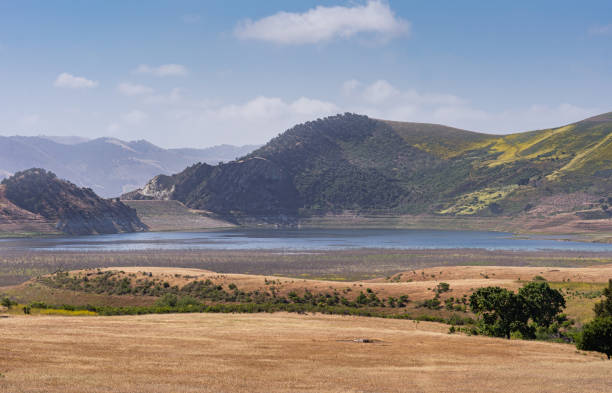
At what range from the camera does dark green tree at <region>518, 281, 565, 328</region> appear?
47.3m

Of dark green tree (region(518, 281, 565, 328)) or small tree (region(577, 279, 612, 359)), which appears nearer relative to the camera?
small tree (region(577, 279, 612, 359))

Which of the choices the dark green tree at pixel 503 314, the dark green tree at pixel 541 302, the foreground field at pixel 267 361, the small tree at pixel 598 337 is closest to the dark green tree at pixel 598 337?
the small tree at pixel 598 337

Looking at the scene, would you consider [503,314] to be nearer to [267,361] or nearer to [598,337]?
[598,337]

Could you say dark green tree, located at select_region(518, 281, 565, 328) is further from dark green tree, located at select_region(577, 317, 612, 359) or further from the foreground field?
dark green tree, located at select_region(577, 317, 612, 359)

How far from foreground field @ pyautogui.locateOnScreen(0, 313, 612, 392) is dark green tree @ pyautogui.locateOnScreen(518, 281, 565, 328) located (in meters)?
8.52

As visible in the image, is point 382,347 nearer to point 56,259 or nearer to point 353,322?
point 353,322

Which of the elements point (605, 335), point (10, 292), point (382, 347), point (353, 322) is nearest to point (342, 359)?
point (382, 347)

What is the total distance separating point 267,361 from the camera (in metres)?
29.5

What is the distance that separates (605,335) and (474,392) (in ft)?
52.3

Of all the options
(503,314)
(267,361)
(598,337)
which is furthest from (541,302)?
(267,361)

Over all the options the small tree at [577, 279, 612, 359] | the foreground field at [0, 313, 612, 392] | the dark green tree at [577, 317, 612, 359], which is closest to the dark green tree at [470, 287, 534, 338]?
the foreground field at [0, 313, 612, 392]

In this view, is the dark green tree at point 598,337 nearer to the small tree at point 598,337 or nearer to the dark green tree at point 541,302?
the small tree at point 598,337

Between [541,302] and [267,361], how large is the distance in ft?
94.4

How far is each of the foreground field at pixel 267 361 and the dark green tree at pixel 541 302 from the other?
852 centimetres
